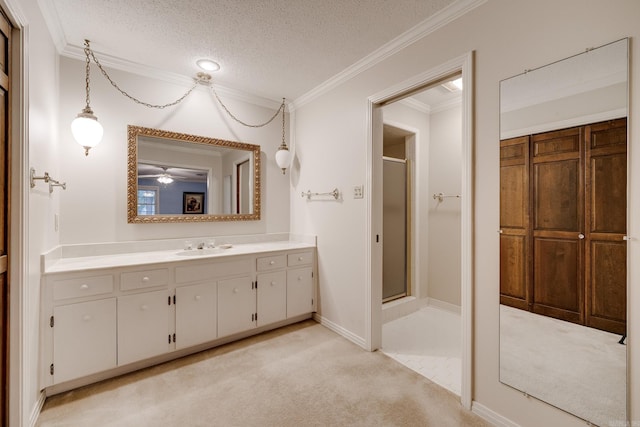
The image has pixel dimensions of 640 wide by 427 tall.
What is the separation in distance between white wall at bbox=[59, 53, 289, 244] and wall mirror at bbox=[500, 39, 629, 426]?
101 inches

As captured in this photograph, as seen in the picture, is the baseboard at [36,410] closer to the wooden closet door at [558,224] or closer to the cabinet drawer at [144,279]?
the cabinet drawer at [144,279]

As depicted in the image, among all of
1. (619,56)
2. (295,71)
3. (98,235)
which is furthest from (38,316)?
(619,56)

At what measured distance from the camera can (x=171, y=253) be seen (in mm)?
2574

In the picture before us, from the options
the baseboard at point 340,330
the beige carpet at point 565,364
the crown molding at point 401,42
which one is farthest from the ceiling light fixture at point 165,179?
the beige carpet at point 565,364

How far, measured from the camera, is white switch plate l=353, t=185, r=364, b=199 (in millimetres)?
2561

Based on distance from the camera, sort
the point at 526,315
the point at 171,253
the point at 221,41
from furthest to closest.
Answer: the point at 171,253 < the point at 221,41 < the point at 526,315

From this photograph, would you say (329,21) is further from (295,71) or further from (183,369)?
(183,369)

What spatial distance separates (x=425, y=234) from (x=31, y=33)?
12.6 ft

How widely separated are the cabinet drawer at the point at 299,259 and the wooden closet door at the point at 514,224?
186 cm

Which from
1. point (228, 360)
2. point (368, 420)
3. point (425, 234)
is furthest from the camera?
point (425, 234)

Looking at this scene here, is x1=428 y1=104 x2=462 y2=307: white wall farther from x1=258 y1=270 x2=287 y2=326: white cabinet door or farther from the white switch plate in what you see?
x1=258 y1=270 x2=287 y2=326: white cabinet door

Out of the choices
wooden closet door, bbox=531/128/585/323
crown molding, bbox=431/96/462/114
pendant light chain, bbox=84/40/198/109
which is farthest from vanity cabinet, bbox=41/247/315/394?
crown molding, bbox=431/96/462/114

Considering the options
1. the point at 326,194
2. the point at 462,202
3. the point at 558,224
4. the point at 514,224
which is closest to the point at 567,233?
the point at 558,224

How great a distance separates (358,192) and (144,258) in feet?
6.24
